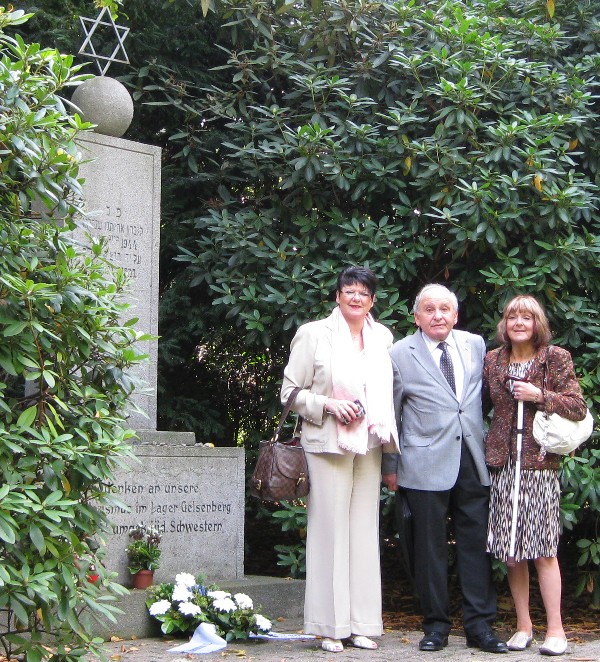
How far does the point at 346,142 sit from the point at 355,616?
12.0 ft

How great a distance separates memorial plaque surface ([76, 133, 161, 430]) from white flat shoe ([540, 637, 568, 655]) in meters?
2.88

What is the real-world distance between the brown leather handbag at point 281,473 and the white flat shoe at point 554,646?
1.44 metres

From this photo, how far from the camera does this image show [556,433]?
17.1 feet

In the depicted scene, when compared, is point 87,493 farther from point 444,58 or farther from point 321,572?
point 444,58

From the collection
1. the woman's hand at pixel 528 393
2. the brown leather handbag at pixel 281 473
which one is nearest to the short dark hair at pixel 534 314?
the woman's hand at pixel 528 393

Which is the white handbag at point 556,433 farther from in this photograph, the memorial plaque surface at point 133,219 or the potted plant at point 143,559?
the memorial plaque surface at point 133,219

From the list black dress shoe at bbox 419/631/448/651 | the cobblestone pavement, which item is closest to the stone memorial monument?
the cobblestone pavement

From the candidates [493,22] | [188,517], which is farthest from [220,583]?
[493,22]

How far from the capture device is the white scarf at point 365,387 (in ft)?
17.5

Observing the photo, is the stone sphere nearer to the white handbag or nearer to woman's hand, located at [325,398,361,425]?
woman's hand, located at [325,398,361,425]

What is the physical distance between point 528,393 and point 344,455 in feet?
3.29

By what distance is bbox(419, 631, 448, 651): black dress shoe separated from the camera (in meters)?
5.37

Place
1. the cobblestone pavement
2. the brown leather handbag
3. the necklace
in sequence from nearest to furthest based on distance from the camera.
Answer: the cobblestone pavement → the brown leather handbag → the necklace

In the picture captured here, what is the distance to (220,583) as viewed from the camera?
6.39m
